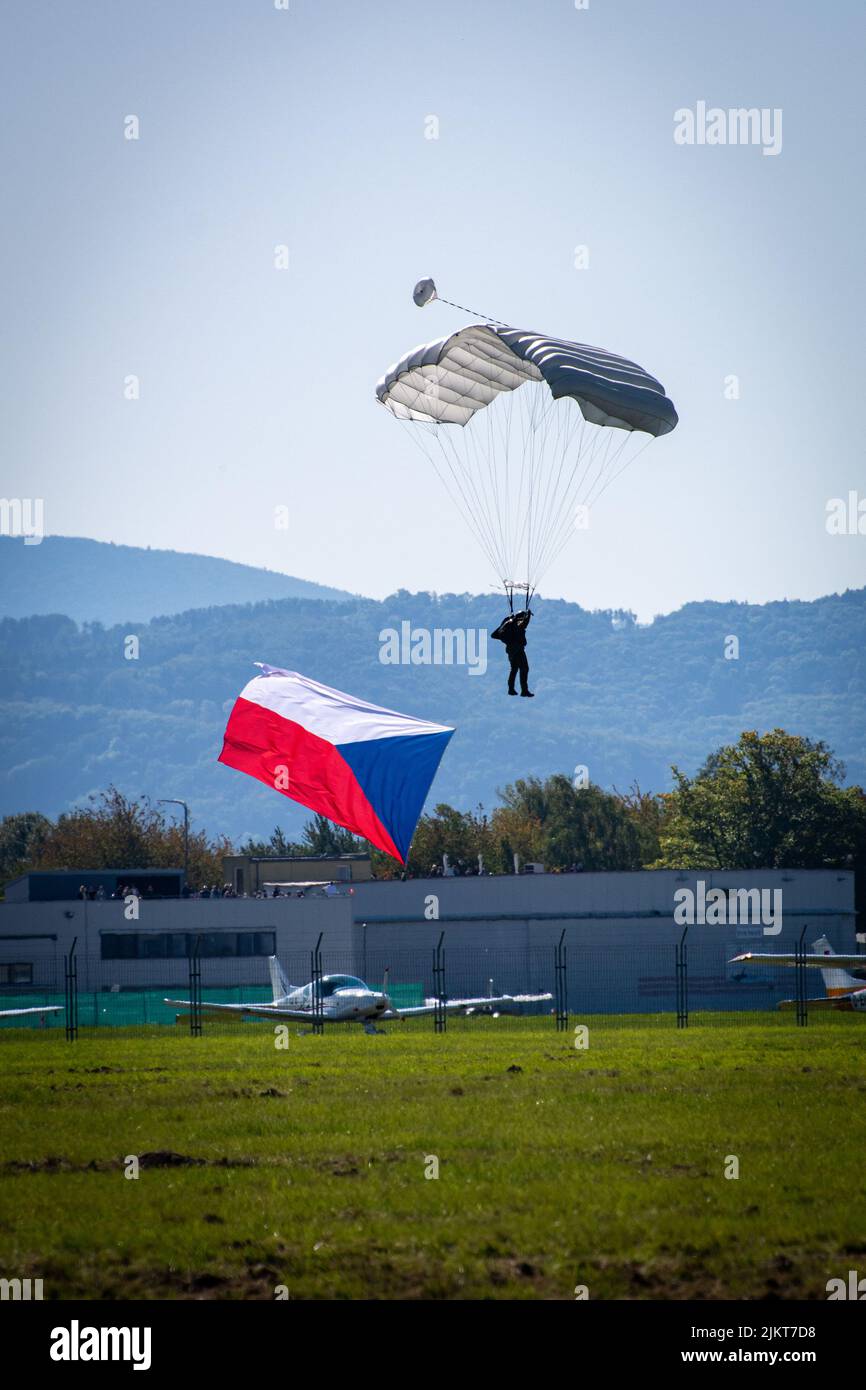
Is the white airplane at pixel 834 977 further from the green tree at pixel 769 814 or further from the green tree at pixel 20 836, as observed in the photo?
the green tree at pixel 20 836

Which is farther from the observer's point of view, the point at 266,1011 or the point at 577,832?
the point at 577,832

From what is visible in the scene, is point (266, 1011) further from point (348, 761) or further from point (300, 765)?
point (348, 761)

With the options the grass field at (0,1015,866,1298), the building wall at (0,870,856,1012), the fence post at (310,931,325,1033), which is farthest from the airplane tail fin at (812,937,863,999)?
the grass field at (0,1015,866,1298)

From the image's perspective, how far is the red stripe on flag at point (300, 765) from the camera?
26.8m

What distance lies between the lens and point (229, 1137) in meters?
15.7

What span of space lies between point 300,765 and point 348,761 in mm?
1064

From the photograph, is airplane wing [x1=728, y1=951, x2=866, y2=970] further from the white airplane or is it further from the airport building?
the airport building

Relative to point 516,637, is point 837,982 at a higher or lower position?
lower

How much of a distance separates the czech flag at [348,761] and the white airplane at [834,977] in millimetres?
11312

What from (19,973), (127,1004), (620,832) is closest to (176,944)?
(19,973)

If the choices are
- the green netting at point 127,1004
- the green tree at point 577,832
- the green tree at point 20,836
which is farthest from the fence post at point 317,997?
the green tree at point 20,836

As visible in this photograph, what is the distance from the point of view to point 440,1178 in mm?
13078

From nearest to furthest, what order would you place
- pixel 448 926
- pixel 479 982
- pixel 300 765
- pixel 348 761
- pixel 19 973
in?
1. pixel 348 761
2. pixel 300 765
3. pixel 479 982
4. pixel 19 973
5. pixel 448 926
